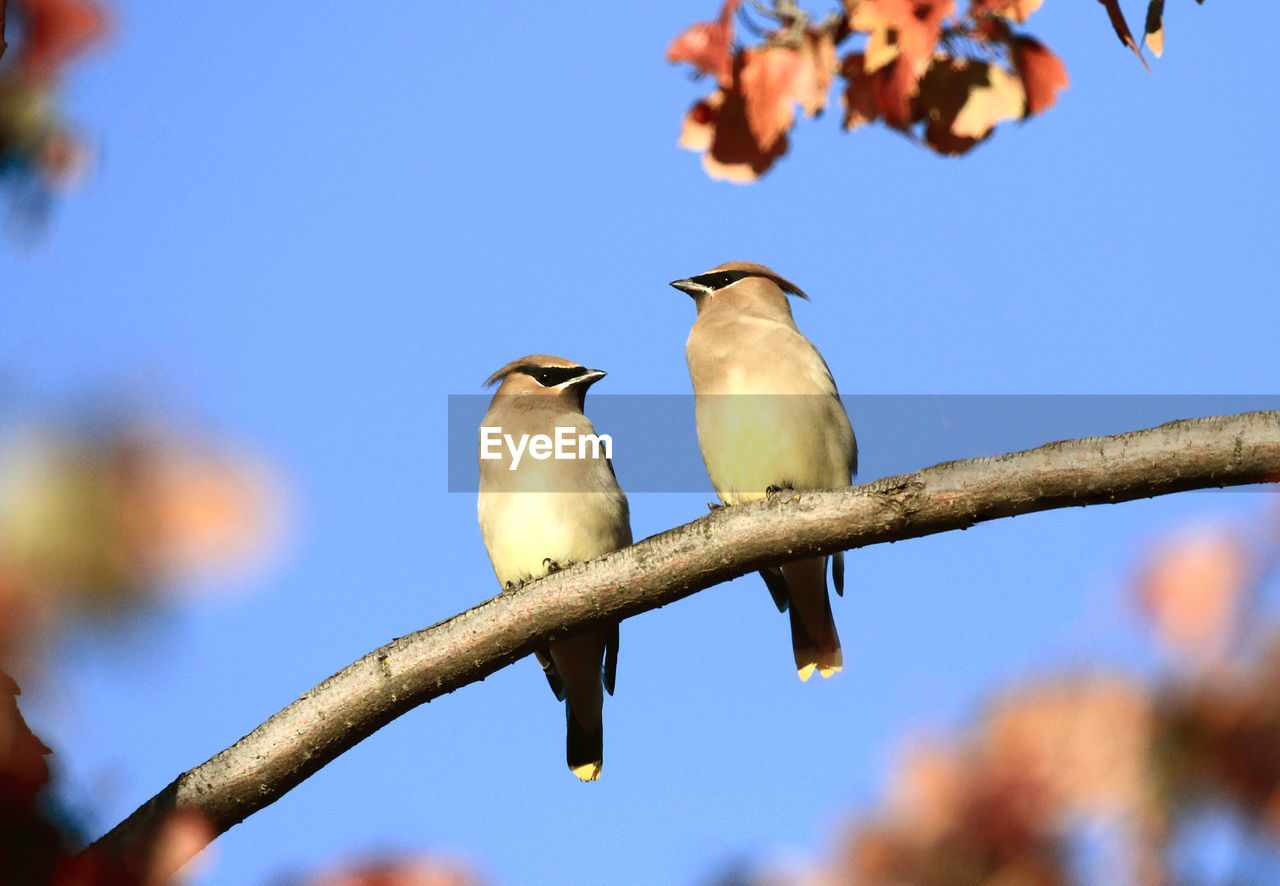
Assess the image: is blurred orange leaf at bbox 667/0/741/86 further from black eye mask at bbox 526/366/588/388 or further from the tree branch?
black eye mask at bbox 526/366/588/388

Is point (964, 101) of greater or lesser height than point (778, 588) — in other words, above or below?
above

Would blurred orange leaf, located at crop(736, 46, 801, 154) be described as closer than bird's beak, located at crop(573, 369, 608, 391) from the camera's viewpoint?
Yes

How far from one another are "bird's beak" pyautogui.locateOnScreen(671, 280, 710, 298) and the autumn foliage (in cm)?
344

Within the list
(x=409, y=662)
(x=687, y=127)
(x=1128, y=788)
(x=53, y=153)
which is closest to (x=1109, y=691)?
(x=1128, y=788)

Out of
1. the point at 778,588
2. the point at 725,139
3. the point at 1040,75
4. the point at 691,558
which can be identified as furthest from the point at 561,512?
the point at 1040,75

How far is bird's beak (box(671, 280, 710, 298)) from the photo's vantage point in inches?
228

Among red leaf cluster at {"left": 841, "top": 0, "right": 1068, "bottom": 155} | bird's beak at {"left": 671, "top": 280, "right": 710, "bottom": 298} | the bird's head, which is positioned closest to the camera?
red leaf cluster at {"left": 841, "top": 0, "right": 1068, "bottom": 155}

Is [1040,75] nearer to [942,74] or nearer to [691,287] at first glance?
[942,74]

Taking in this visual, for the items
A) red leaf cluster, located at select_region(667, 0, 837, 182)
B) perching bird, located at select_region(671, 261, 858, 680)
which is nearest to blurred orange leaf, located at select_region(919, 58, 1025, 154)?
red leaf cluster, located at select_region(667, 0, 837, 182)

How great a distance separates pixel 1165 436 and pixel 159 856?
240 cm

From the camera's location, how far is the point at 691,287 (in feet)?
19.1

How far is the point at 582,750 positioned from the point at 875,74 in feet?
11.9

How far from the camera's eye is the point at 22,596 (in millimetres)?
1598

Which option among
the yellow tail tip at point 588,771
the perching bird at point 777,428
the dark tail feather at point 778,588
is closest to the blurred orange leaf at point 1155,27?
the perching bird at point 777,428
